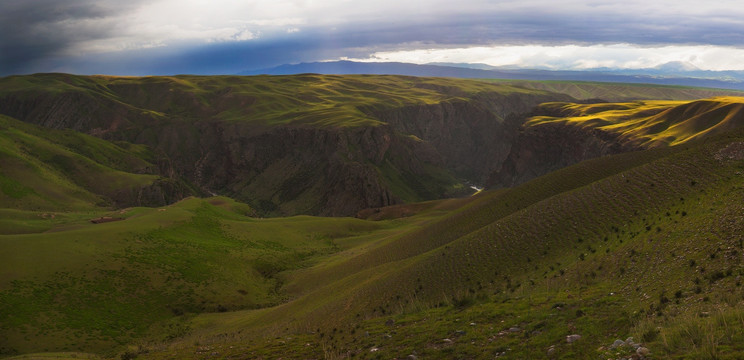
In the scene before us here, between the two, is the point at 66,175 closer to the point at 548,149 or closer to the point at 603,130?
the point at 603,130

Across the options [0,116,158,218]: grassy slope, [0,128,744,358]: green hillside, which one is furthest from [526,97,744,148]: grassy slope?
[0,116,158,218]: grassy slope

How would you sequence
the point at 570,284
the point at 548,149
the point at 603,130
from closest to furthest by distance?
the point at 570,284 < the point at 603,130 < the point at 548,149

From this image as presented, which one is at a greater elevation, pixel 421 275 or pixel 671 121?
pixel 671 121

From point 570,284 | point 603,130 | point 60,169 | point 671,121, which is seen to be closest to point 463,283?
point 570,284

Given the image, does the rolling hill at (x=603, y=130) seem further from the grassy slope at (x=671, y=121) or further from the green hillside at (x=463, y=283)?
the green hillside at (x=463, y=283)

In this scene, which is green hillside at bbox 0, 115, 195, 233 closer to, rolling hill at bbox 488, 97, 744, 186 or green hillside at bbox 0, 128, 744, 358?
green hillside at bbox 0, 128, 744, 358
